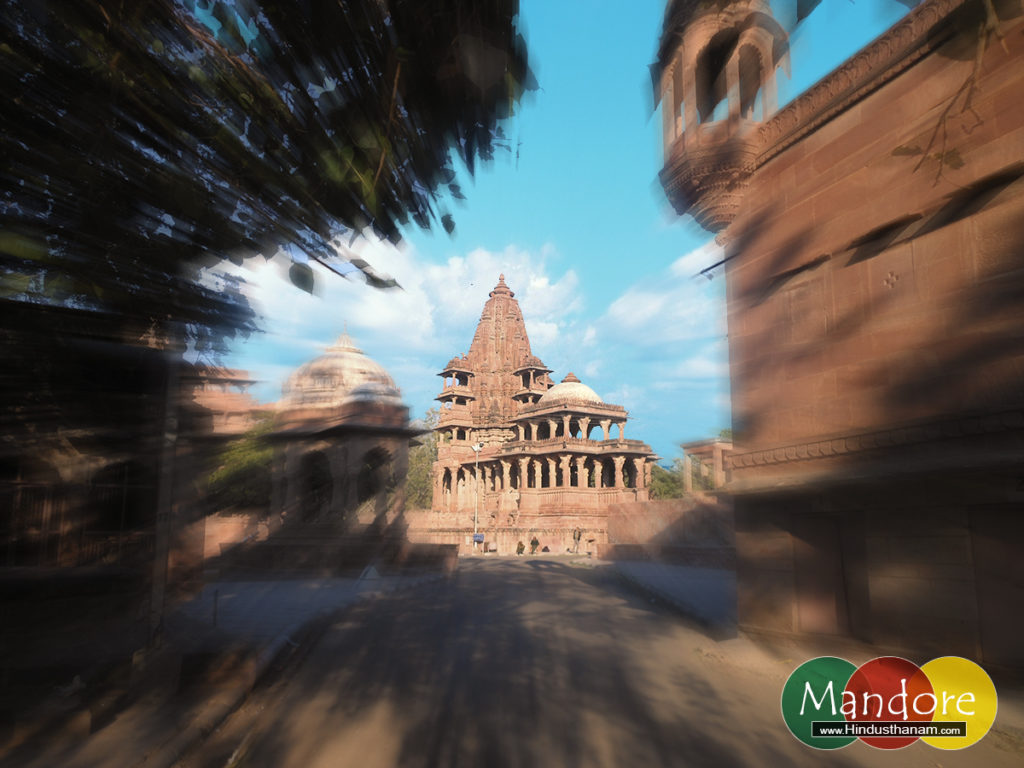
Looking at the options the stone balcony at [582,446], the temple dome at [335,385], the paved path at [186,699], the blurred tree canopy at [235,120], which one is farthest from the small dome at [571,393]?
the blurred tree canopy at [235,120]

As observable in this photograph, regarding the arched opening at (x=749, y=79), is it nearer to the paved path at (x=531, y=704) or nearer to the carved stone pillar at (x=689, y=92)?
the carved stone pillar at (x=689, y=92)

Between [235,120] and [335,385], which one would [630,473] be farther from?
[235,120]

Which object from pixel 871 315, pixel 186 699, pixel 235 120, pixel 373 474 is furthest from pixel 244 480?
pixel 235 120

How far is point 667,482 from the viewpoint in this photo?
169 feet

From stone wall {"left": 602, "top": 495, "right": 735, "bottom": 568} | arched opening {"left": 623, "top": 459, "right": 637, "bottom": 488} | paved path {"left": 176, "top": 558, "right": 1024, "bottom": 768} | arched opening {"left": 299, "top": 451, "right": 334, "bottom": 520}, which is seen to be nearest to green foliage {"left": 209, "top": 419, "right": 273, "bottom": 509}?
arched opening {"left": 299, "top": 451, "right": 334, "bottom": 520}

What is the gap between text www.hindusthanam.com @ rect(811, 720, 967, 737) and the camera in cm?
465

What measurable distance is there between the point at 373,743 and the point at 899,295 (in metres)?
5.77

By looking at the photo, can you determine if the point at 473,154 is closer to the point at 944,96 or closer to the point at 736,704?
the point at 944,96

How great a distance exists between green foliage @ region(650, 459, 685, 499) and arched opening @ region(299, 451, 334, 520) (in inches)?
1152

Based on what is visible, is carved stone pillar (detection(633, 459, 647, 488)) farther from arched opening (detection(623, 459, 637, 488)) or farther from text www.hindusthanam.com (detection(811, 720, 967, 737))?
text www.hindusthanam.com (detection(811, 720, 967, 737))

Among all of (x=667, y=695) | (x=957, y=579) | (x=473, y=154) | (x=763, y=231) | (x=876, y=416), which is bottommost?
(x=667, y=695)

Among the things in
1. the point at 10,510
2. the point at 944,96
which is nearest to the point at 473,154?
the point at 944,96

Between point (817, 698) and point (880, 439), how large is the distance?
2277mm

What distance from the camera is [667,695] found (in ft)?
19.9
